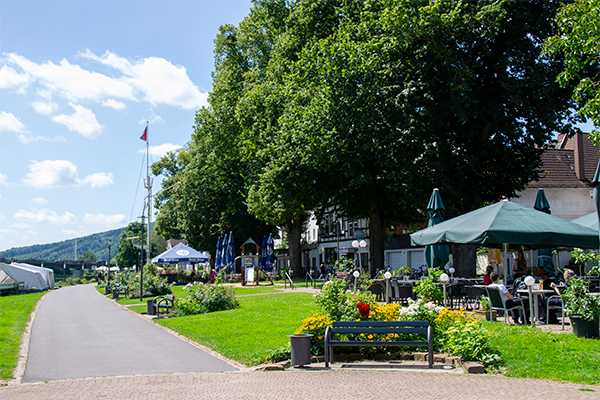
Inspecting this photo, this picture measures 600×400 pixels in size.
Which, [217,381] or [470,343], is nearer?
[217,381]

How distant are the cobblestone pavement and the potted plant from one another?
2755mm

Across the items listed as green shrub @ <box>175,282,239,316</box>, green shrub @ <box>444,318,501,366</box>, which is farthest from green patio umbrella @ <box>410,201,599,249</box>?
green shrub @ <box>175,282,239,316</box>

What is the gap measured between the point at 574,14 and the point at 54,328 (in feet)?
56.1

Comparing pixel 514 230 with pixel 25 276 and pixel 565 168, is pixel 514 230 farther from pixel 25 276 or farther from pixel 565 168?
pixel 25 276

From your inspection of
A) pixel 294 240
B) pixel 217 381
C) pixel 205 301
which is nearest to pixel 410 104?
pixel 205 301

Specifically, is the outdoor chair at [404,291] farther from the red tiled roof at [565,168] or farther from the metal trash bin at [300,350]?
the red tiled roof at [565,168]

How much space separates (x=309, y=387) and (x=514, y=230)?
6.95 meters

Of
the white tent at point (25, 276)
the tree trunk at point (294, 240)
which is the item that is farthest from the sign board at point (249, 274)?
the white tent at point (25, 276)

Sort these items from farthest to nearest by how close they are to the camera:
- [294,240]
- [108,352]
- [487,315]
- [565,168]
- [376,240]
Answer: [294,240], [565,168], [376,240], [487,315], [108,352]

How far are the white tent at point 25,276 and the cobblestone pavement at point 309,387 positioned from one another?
42.2 metres

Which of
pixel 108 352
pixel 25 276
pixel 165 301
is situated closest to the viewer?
pixel 108 352

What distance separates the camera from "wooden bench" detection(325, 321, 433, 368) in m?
9.00

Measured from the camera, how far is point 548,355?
8.77 meters

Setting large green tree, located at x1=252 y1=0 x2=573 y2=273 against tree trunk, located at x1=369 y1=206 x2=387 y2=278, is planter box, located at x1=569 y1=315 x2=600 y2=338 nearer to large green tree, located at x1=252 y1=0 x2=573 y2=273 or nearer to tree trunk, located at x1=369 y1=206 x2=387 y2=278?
large green tree, located at x1=252 y1=0 x2=573 y2=273
